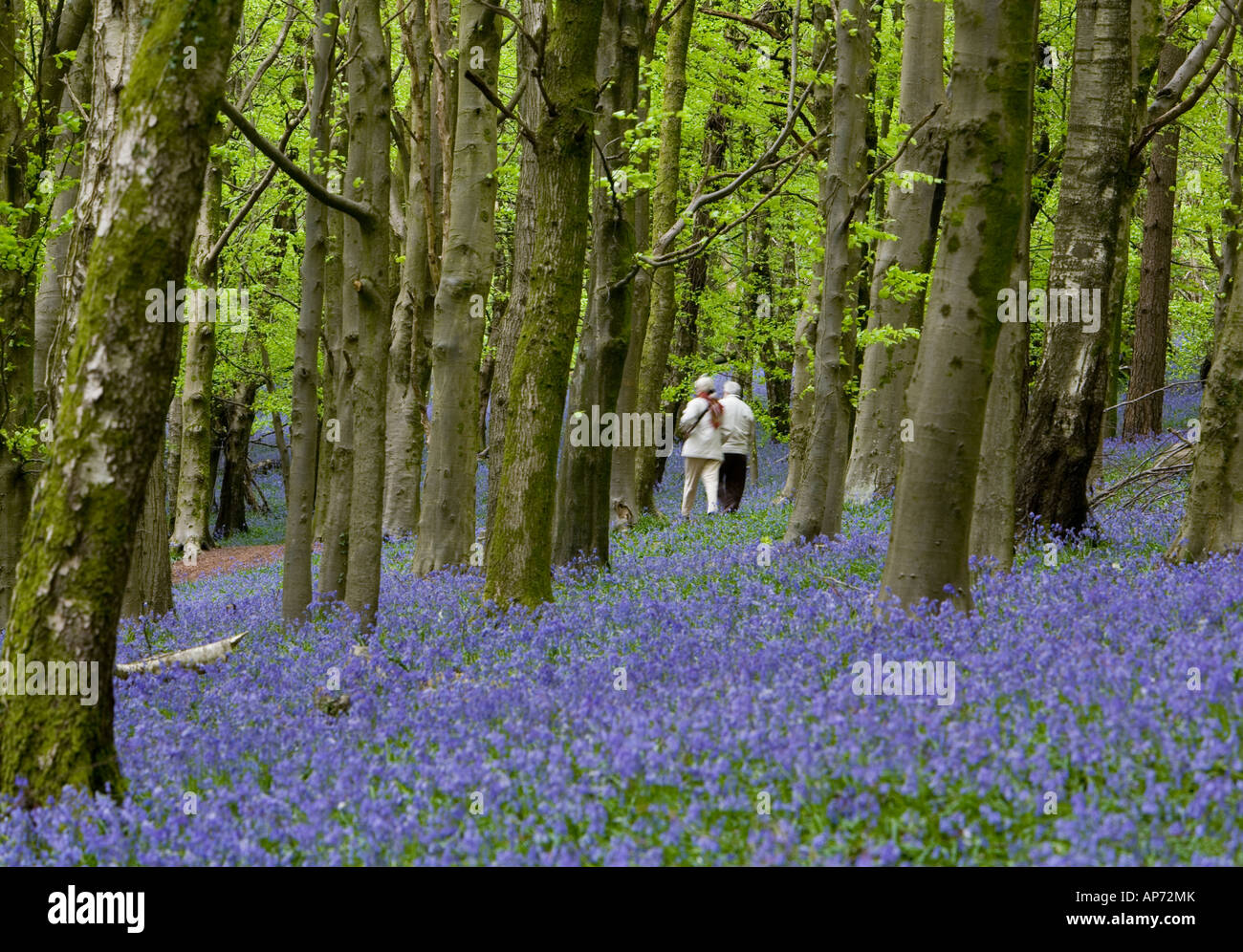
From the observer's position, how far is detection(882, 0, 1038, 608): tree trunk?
268 inches

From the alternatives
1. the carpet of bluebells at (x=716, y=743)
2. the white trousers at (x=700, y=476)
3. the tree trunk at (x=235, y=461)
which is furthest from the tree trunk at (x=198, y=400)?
the carpet of bluebells at (x=716, y=743)

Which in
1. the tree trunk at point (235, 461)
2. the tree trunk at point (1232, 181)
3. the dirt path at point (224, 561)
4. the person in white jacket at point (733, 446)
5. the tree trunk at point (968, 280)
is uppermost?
the tree trunk at point (1232, 181)

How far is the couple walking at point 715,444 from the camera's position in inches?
728

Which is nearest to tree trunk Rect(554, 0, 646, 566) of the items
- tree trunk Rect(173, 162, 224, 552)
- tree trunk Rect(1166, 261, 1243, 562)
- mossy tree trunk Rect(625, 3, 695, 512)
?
mossy tree trunk Rect(625, 3, 695, 512)

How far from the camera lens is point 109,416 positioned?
517 cm

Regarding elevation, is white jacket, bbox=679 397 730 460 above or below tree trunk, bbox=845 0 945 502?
below

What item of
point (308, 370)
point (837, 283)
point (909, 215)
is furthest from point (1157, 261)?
point (308, 370)

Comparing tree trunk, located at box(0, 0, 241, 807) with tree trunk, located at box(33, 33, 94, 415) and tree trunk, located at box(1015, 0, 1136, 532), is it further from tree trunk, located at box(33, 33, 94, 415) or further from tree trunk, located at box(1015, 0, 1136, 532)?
tree trunk, located at box(1015, 0, 1136, 532)

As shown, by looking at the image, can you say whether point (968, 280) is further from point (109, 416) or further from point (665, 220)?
point (665, 220)

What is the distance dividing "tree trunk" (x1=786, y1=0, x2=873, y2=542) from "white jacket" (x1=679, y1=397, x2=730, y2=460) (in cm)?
642

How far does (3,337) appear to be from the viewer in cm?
1020

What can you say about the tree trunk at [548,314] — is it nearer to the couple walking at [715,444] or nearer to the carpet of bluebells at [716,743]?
the carpet of bluebells at [716,743]

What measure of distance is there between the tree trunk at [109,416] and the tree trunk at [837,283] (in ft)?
25.0

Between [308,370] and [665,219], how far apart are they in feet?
27.4
